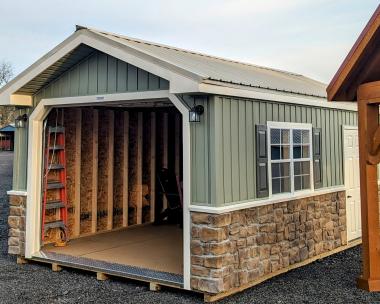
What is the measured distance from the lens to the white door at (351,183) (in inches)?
316

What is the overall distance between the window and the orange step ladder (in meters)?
3.50

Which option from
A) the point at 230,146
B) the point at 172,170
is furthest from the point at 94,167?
the point at 230,146

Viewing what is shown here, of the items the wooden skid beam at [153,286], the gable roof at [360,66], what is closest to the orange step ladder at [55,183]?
the wooden skid beam at [153,286]

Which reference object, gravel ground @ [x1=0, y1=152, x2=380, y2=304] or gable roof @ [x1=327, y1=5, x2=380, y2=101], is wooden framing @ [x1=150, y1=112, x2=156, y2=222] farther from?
gable roof @ [x1=327, y1=5, x2=380, y2=101]

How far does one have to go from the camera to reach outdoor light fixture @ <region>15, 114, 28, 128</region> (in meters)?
6.85

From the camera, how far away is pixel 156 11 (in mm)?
12047

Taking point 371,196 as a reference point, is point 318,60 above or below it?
above

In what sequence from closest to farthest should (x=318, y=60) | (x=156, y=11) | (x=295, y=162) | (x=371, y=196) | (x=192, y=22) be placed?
(x=371, y=196) → (x=295, y=162) → (x=156, y=11) → (x=192, y=22) → (x=318, y=60)

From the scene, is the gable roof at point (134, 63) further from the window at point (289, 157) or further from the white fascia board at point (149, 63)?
the window at point (289, 157)

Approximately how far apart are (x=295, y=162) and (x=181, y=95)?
7.83 feet

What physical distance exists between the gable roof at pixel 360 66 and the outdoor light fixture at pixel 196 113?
151 cm

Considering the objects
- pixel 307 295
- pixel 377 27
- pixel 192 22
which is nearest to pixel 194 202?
pixel 307 295

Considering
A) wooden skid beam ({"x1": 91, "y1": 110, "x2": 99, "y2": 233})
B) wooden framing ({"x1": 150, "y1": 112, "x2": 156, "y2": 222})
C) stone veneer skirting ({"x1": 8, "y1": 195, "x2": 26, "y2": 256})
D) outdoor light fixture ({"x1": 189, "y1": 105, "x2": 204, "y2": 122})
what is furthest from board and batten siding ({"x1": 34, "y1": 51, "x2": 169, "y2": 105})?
wooden framing ({"x1": 150, "y1": 112, "x2": 156, "y2": 222})

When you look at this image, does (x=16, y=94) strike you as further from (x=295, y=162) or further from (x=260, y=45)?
(x=260, y=45)
